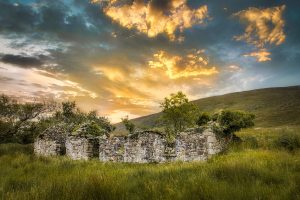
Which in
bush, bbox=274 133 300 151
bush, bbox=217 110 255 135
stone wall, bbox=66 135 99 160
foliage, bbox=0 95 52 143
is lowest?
bush, bbox=274 133 300 151

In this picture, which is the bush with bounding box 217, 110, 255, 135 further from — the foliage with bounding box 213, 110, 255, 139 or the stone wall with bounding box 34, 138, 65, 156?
the stone wall with bounding box 34, 138, 65, 156

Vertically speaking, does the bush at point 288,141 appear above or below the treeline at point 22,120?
below

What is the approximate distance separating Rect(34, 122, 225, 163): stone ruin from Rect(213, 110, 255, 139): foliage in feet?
3.11

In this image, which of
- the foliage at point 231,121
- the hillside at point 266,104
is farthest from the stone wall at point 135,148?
the hillside at point 266,104

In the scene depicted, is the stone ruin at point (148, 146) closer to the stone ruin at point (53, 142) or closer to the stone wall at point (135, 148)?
the stone wall at point (135, 148)

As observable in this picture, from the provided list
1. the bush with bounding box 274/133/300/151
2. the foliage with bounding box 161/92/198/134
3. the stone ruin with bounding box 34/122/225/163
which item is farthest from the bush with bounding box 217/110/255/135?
the foliage with bounding box 161/92/198/134

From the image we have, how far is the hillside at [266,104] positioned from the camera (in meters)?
58.8

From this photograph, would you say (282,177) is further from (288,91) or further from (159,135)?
(288,91)

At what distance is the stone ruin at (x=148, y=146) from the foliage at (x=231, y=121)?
95 centimetres

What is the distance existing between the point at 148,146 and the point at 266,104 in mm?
72178

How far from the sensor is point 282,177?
805 cm

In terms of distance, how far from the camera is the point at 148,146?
50.3ft

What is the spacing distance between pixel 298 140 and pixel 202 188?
Answer: 11.3 metres

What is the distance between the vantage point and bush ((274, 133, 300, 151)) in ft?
50.9
